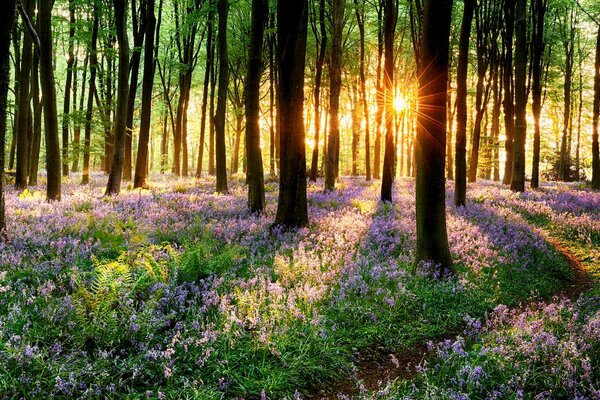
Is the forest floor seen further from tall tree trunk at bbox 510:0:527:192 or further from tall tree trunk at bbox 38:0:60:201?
tall tree trunk at bbox 510:0:527:192

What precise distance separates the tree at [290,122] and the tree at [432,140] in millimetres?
3306

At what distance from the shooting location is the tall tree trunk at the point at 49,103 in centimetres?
1231

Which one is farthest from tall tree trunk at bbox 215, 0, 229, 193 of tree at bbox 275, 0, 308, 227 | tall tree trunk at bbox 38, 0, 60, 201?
tree at bbox 275, 0, 308, 227

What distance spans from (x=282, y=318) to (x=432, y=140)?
4.28 metres

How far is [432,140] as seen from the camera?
7.24m

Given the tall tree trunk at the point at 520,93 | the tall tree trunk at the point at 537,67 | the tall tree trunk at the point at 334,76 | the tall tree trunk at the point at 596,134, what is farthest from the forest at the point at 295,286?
the tall tree trunk at the point at 596,134

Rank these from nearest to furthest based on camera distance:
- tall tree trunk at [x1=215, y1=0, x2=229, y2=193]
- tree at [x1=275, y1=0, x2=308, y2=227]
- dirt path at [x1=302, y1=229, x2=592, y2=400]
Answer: dirt path at [x1=302, y1=229, x2=592, y2=400], tree at [x1=275, y1=0, x2=308, y2=227], tall tree trunk at [x1=215, y1=0, x2=229, y2=193]

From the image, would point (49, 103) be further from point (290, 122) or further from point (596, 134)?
point (596, 134)

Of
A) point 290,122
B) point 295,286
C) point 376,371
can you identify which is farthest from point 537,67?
point 376,371

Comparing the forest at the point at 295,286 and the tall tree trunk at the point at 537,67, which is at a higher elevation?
the tall tree trunk at the point at 537,67

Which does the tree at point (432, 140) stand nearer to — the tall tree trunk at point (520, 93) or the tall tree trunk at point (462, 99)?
the tall tree trunk at point (462, 99)

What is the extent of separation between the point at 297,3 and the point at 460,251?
22.3ft

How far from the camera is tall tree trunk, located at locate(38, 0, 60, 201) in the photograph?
12.3m

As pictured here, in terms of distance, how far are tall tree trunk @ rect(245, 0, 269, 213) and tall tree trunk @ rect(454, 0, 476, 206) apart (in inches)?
246
